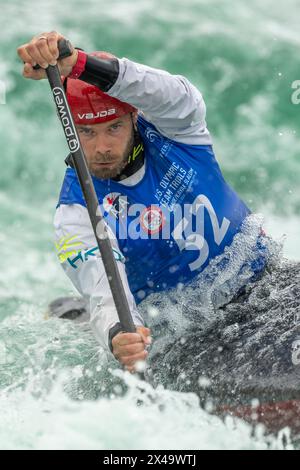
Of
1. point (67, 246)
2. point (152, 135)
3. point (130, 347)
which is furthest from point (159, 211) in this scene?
point (130, 347)

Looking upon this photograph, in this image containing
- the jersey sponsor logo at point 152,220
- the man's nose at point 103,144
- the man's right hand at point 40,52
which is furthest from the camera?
the jersey sponsor logo at point 152,220

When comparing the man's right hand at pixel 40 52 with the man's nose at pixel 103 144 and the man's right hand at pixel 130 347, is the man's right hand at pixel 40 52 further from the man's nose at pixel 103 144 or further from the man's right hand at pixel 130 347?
the man's right hand at pixel 130 347

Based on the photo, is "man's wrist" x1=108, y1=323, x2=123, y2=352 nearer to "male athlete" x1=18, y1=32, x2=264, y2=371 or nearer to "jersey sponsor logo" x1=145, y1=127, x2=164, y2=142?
"male athlete" x1=18, y1=32, x2=264, y2=371

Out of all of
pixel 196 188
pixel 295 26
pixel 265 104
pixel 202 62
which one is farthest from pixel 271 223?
pixel 196 188

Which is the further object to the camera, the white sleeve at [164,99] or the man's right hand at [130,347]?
the white sleeve at [164,99]

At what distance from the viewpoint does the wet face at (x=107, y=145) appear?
3.96 meters

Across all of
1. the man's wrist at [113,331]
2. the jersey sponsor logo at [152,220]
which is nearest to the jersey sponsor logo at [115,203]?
the jersey sponsor logo at [152,220]

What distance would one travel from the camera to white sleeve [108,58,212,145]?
12.5 ft

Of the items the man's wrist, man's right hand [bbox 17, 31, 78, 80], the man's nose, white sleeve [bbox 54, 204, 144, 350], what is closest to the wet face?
the man's nose

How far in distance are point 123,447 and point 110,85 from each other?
1.57m

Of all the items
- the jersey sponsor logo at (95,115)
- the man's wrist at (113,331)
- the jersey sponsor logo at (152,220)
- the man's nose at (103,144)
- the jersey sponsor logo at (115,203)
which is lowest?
the man's wrist at (113,331)

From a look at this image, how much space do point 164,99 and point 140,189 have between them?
46 cm

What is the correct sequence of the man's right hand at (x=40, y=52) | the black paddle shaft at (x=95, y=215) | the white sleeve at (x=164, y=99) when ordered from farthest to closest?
the white sleeve at (x=164, y=99), the black paddle shaft at (x=95, y=215), the man's right hand at (x=40, y=52)

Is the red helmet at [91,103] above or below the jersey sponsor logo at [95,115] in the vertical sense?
above
